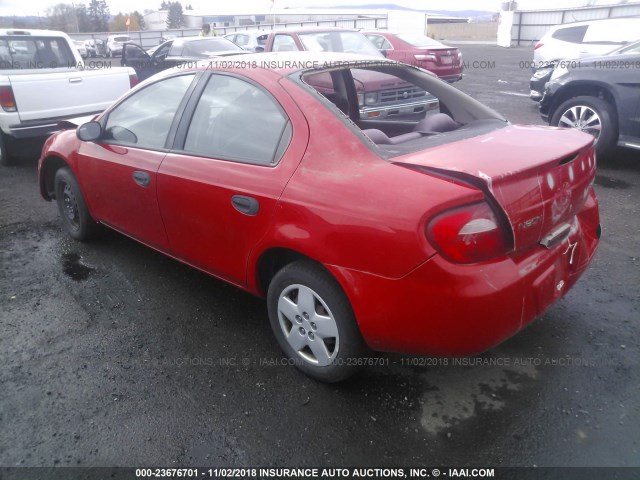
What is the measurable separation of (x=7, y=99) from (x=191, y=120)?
4656 millimetres

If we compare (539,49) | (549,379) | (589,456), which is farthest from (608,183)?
(539,49)

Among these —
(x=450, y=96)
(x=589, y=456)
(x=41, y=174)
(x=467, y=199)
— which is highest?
(x=450, y=96)

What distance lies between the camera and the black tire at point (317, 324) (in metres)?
2.45

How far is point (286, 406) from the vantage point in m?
2.57

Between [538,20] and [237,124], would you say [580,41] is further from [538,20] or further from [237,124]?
[538,20]

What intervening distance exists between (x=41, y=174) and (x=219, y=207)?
8.86ft

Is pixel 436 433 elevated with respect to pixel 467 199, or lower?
lower

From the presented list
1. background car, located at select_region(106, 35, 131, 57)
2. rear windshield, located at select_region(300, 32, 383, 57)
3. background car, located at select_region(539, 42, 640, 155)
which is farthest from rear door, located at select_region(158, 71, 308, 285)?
background car, located at select_region(106, 35, 131, 57)

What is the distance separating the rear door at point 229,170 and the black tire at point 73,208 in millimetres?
1394

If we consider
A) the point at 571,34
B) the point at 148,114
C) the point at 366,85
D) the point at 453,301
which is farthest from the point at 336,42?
the point at 453,301

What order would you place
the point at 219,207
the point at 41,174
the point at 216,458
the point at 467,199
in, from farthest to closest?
the point at 41,174 < the point at 219,207 < the point at 216,458 < the point at 467,199

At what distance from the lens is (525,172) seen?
7.28 feet

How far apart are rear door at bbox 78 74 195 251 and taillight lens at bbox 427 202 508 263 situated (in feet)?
6.41

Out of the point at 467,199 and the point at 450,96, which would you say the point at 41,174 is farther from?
the point at 467,199
